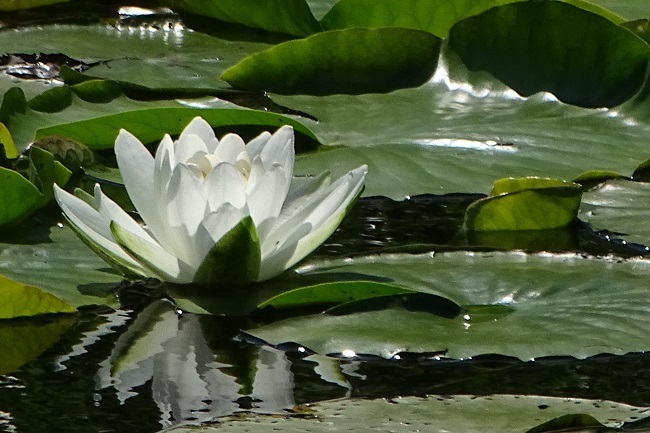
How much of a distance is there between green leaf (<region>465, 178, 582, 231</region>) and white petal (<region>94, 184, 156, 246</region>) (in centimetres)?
53

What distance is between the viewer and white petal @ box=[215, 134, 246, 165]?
5.24ft

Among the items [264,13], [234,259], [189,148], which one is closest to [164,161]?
[189,148]

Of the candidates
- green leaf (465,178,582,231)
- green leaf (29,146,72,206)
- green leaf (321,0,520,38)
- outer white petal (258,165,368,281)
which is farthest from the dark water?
green leaf (321,0,520,38)

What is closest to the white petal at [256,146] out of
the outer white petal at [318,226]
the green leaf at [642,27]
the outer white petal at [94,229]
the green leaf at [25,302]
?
the outer white petal at [318,226]

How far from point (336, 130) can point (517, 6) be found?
1.35ft

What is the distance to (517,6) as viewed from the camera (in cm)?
223

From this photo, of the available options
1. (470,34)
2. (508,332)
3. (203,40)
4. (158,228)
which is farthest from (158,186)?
(203,40)

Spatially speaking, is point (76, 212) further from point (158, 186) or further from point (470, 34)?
point (470, 34)

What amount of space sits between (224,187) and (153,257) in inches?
5.3

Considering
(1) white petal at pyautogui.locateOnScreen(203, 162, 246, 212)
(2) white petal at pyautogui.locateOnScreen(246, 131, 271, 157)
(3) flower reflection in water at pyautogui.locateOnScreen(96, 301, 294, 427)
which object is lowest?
(3) flower reflection in water at pyautogui.locateOnScreen(96, 301, 294, 427)

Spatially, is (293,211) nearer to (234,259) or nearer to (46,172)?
(234,259)

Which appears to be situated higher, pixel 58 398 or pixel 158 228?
pixel 158 228

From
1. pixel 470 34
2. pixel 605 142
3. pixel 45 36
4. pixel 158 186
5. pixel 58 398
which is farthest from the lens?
pixel 45 36

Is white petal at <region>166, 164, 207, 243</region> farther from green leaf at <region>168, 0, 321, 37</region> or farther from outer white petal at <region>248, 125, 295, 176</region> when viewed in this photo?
green leaf at <region>168, 0, 321, 37</region>
